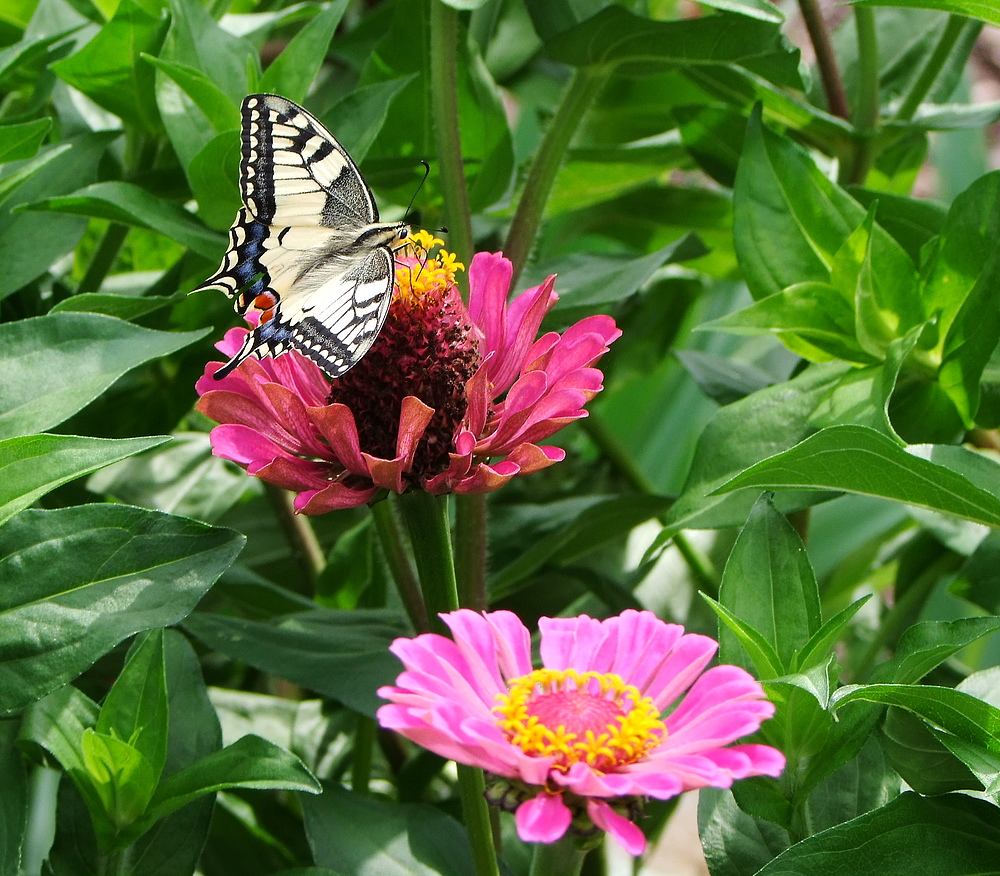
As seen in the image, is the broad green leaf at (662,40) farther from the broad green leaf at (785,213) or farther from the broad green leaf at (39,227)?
the broad green leaf at (39,227)

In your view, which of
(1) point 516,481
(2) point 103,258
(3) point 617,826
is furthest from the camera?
(1) point 516,481

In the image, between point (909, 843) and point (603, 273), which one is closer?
point (909, 843)

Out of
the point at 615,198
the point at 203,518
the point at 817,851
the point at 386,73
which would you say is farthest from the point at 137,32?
the point at 817,851

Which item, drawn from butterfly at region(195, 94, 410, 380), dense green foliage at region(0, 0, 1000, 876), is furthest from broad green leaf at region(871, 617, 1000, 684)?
butterfly at region(195, 94, 410, 380)

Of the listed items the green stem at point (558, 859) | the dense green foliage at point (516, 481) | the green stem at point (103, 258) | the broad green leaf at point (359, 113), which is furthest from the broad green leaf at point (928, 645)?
the green stem at point (103, 258)

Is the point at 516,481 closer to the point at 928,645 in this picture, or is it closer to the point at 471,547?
the point at 471,547

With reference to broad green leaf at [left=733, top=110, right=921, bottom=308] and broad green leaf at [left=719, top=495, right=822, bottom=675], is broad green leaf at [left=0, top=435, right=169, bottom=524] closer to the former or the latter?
broad green leaf at [left=719, top=495, right=822, bottom=675]

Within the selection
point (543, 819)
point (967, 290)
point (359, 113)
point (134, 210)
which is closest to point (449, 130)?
point (359, 113)
